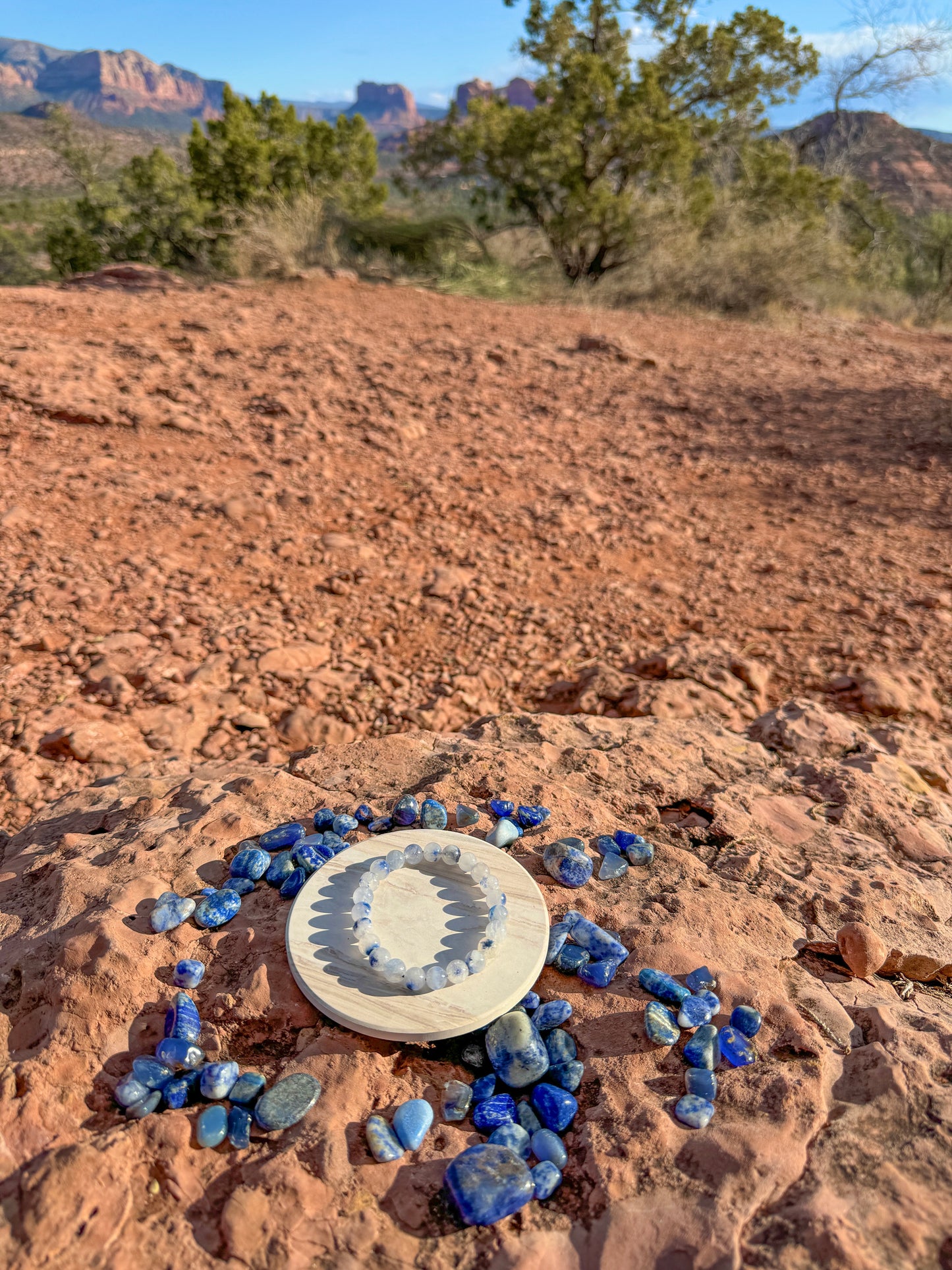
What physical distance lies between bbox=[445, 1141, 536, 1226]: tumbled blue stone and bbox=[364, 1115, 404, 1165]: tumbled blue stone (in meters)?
0.09

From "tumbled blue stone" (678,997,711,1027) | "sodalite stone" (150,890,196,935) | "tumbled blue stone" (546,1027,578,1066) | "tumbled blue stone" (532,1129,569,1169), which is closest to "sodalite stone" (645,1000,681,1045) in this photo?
"tumbled blue stone" (678,997,711,1027)

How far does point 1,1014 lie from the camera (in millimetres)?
1306

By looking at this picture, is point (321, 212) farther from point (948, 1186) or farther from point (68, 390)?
point (948, 1186)

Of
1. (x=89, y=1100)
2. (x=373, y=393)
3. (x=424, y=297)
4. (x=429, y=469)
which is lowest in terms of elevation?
(x=89, y=1100)

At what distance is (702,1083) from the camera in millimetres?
1215

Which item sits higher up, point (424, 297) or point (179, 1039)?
point (424, 297)

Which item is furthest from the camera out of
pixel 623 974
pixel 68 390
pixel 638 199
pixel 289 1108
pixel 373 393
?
pixel 638 199

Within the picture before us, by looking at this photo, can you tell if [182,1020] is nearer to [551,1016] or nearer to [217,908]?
[217,908]

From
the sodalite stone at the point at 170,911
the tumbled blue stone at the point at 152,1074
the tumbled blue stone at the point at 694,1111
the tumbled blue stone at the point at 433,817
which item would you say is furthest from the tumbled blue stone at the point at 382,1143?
the tumbled blue stone at the point at 433,817

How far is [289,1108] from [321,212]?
1002cm

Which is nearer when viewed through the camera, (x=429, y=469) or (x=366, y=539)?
(x=366, y=539)

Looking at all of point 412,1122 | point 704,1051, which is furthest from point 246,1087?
point 704,1051

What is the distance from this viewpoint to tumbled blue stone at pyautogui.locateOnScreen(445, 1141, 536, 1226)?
41.0 inches

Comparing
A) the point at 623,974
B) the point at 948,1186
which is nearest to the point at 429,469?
the point at 623,974
